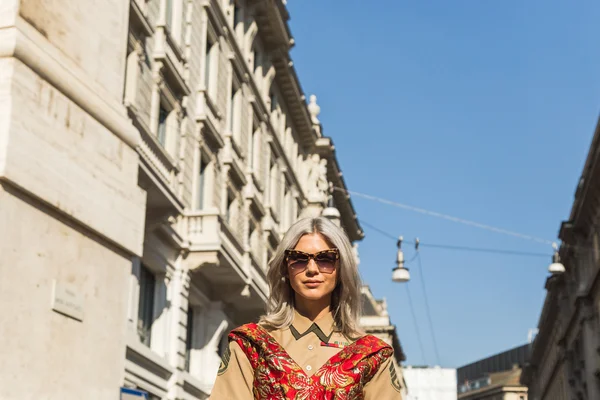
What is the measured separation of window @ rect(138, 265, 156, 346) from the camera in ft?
65.5

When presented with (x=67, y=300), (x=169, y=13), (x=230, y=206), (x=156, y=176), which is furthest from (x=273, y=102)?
(x=67, y=300)

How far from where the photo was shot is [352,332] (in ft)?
11.4

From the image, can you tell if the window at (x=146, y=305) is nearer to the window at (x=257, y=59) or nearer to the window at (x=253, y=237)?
the window at (x=253, y=237)

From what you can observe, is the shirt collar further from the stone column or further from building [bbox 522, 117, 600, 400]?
the stone column

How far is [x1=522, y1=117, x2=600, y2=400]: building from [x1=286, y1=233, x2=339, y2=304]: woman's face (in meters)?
34.1

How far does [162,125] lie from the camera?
21.5 meters

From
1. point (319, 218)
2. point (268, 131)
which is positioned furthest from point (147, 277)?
point (319, 218)

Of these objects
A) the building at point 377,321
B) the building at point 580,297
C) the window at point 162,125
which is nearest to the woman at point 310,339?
the window at point 162,125

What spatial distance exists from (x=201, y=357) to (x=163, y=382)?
362cm

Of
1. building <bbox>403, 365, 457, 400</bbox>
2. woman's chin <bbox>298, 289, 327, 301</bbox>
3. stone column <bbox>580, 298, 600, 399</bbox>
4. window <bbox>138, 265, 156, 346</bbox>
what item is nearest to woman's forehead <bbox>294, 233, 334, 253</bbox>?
woman's chin <bbox>298, 289, 327, 301</bbox>

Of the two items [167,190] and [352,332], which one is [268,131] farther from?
[352,332]

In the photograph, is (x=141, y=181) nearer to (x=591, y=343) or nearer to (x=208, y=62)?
(x=208, y=62)

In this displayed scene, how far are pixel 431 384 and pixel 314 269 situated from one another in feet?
179

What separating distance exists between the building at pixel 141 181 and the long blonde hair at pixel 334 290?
454 cm
